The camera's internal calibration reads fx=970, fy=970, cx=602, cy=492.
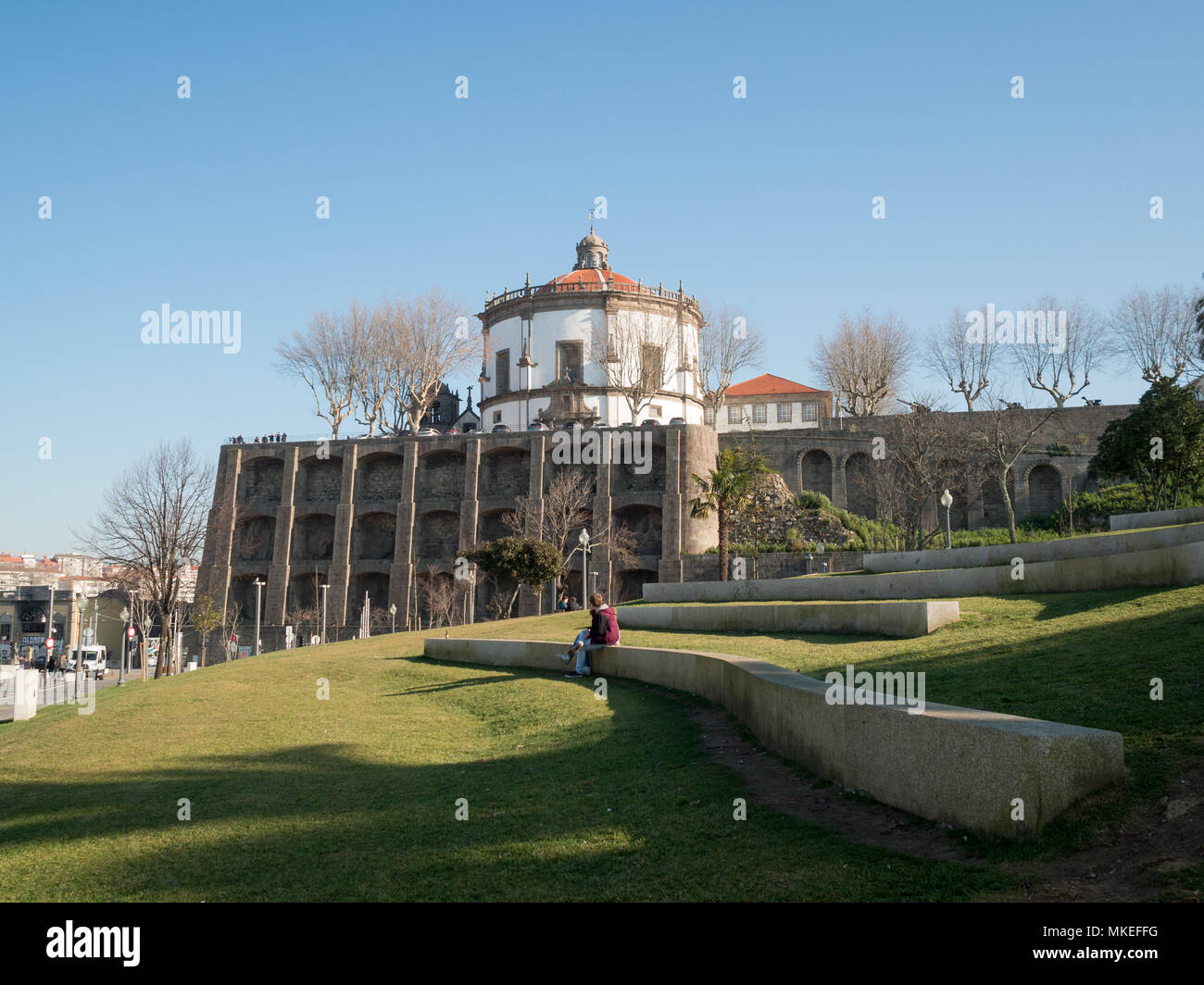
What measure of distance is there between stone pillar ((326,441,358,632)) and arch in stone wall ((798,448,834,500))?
1093 inches

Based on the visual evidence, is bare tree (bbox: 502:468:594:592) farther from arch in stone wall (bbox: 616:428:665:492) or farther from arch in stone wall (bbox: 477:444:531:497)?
arch in stone wall (bbox: 477:444:531:497)

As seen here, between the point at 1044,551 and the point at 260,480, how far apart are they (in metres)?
55.1

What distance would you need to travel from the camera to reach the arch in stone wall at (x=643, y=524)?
54531mm

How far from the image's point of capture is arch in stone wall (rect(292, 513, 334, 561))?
6209cm

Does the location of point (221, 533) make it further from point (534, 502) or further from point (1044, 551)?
point (1044, 551)

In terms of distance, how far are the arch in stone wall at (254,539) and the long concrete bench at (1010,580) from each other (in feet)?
147

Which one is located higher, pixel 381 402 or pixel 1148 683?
pixel 381 402

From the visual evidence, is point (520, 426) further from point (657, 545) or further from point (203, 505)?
point (203, 505)

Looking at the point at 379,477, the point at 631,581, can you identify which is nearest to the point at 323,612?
the point at 379,477

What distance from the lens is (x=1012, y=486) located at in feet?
174
